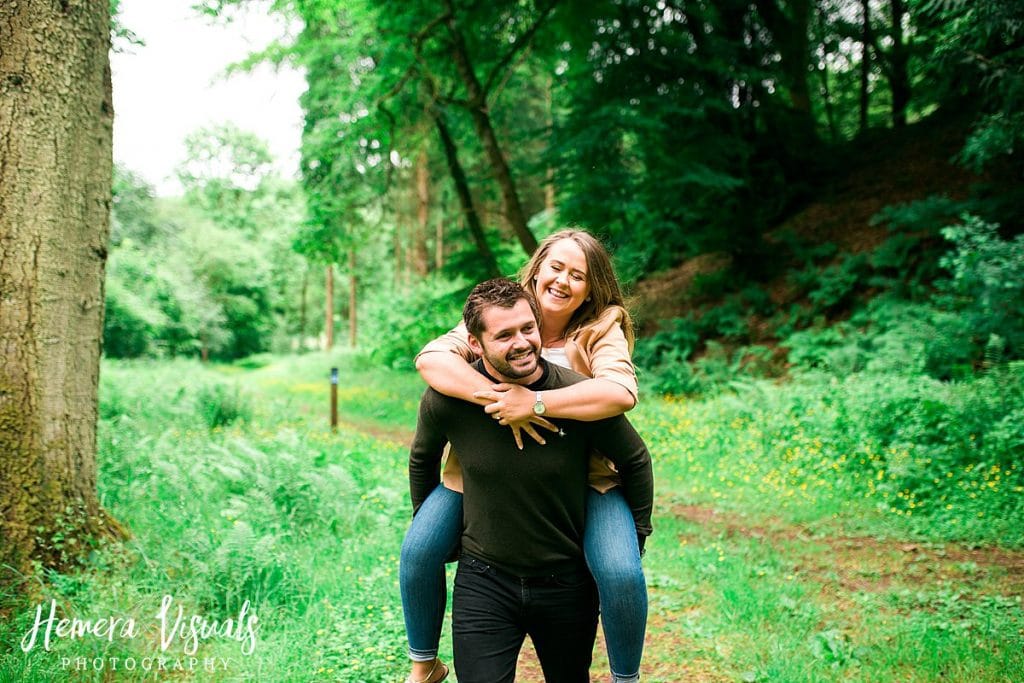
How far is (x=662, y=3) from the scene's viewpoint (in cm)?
1427

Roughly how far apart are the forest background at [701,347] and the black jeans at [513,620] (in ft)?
5.38

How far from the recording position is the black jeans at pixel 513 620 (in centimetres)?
230

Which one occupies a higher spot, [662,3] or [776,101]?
[662,3]

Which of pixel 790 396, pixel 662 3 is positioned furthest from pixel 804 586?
pixel 662 3

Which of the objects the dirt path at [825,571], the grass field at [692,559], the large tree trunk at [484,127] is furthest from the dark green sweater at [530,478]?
the large tree trunk at [484,127]

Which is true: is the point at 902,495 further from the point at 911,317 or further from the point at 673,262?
the point at 673,262

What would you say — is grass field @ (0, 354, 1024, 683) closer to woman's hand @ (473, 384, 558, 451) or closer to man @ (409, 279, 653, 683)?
man @ (409, 279, 653, 683)

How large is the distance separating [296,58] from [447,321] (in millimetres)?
7808

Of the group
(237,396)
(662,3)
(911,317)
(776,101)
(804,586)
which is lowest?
(804,586)

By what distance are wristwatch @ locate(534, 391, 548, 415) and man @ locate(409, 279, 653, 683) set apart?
0.11 metres

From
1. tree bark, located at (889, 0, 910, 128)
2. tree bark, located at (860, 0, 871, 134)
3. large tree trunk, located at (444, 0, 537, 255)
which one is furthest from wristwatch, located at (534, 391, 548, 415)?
tree bark, located at (860, 0, 871, 134)

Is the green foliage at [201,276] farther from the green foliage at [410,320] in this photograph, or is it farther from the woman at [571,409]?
the woman at [571,409]

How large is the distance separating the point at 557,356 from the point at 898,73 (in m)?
21.2

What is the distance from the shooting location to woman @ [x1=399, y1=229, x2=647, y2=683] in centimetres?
228
